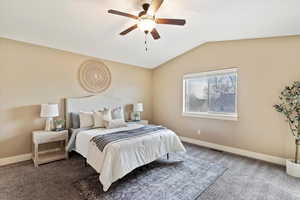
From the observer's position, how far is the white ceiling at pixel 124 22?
2.32 meters

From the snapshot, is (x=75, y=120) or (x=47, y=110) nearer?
(x=47, y=110)

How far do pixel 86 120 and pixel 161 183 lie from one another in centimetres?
216

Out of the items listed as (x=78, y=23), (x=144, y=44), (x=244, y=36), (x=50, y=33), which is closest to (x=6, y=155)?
(x=50, y=33)

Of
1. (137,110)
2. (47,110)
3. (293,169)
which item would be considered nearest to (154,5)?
(47,110)

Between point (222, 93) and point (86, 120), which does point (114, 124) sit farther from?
point (222, 93)

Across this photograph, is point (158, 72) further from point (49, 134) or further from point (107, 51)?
point (49, 134)

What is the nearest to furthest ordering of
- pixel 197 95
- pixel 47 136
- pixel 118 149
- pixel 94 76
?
pixel 118 149, pixel 47 136, pixel 94 76, pixel 197 95

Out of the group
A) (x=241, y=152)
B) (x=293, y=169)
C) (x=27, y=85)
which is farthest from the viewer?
(x=241, y=152)

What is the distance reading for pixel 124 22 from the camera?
2.88 m

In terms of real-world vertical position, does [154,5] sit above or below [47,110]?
above

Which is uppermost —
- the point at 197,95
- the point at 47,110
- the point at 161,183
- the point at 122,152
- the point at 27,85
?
the point at 27,85

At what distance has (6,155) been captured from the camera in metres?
3.02

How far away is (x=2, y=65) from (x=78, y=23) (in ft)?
5.64

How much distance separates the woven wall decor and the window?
234 cm
